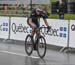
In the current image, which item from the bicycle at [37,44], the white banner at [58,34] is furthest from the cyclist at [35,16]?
the white banner at [58,34]

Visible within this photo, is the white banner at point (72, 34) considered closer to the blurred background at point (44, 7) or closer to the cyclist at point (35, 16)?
the cyclist at point (35, 16)

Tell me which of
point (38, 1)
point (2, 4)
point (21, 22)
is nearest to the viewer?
point (21, 22)

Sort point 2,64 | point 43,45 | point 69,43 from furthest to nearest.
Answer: point 69,43, point 43,45, point 2,64

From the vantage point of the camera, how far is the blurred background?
77.3ft

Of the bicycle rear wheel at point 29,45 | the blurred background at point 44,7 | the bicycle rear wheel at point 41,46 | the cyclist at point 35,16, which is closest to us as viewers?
the bicycle rear wheel at point 41,46

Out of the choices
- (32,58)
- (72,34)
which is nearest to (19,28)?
(72,34)

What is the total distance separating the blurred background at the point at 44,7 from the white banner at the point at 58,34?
694 centimetres

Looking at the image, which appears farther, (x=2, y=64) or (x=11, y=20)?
(x=11, y=20)

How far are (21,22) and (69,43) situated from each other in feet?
12.1

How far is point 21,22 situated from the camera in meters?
18.2

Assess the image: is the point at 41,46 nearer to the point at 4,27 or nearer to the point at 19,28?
the point at 19,28

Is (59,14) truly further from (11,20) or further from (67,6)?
(11,20)

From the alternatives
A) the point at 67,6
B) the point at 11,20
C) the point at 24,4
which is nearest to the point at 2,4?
the point at 24,4

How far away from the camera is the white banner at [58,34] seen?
50.9 feet
